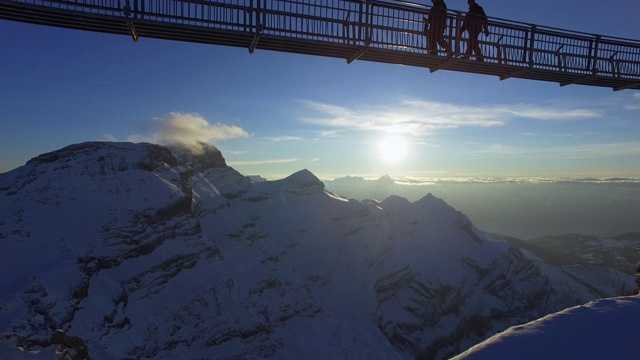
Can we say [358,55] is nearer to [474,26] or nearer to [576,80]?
[474,26]

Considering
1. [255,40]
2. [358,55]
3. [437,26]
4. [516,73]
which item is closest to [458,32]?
[437,26]

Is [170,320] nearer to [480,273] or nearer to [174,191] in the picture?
[174,191]

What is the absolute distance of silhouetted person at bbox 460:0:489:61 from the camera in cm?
1681

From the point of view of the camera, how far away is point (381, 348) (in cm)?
11344

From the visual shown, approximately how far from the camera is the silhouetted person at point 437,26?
16.5 m

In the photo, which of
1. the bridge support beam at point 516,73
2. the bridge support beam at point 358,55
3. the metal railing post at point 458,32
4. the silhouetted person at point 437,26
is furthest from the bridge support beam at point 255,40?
the bridge support beam at point 516,73

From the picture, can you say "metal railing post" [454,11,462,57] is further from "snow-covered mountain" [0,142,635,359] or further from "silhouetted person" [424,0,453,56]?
"snow-covered mountain" [0,142,635,359]

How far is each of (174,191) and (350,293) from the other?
2491 inches

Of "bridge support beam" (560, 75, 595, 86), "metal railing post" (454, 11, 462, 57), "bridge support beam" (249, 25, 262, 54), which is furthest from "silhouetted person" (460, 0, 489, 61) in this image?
"bridge support beam" (249, 25, 262, 54)

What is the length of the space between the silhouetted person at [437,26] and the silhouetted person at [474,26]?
2.87ft

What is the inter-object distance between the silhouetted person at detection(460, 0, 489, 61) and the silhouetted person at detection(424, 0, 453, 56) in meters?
0.88

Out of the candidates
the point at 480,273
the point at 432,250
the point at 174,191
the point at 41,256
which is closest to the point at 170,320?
the point at 41,256

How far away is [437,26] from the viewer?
650 inches

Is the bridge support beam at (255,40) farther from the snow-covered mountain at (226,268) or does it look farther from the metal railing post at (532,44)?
the snow-covered mountain at (226,268)
